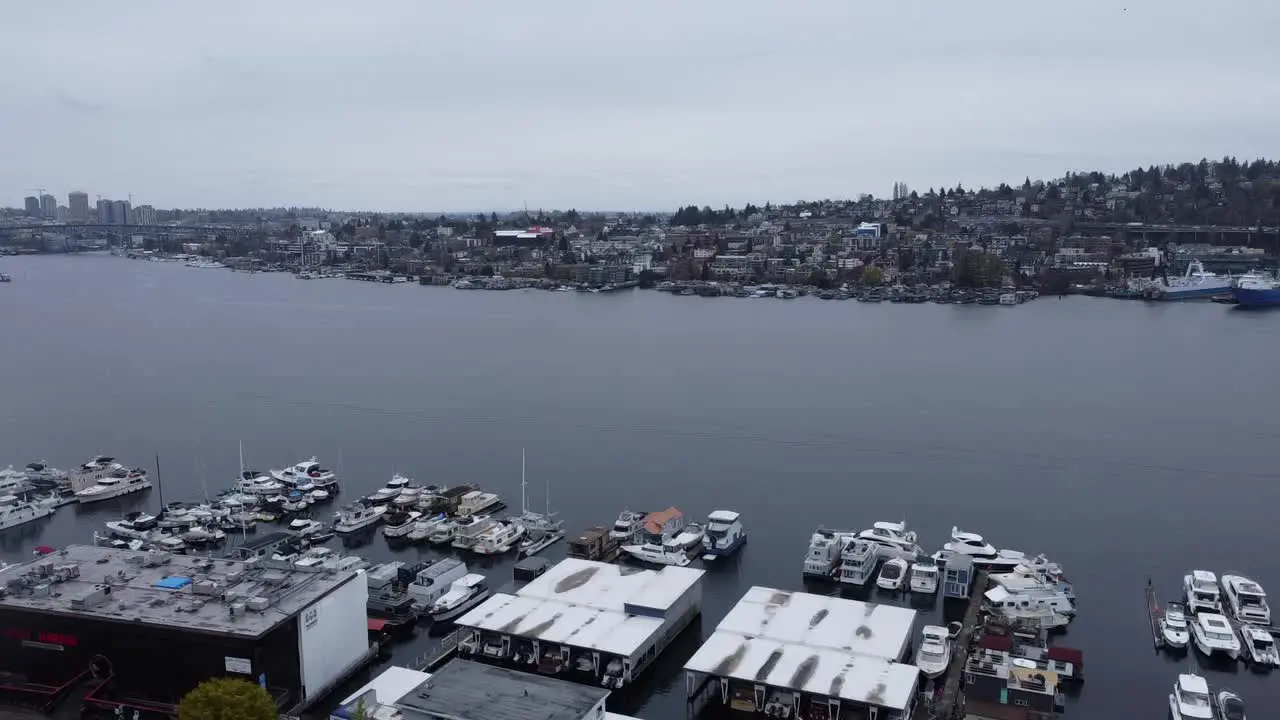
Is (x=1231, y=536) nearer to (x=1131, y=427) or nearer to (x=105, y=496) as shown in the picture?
(x=1131, y=427)

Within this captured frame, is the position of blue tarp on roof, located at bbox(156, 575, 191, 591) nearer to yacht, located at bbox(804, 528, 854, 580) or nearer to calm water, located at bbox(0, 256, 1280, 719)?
calm water, located at bbox(0, 256, 1280, 719)

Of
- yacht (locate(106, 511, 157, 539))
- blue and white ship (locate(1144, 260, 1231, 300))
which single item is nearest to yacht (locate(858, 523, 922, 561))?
yacht (locate(106, 511, 157, 539))

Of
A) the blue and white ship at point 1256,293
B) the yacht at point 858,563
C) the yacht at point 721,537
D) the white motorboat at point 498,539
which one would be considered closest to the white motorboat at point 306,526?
the white motorboat at point 498,539

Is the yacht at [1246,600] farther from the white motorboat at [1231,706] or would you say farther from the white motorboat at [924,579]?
the white motorboat at [924,579]

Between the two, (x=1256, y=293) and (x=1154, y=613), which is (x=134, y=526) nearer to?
(x=1154, y=613)

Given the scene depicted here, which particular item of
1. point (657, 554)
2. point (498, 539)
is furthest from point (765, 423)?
point (498, 539)

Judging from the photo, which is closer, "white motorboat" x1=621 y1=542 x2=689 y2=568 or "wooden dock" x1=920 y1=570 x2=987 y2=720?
"wooden dock" x1=920 y1=570 x2=987 y2=720

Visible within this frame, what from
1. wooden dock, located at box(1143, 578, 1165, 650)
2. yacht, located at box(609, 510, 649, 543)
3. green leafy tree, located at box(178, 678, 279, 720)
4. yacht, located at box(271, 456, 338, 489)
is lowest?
wooden dock, located at box(1143, 578, 1165, 650)
